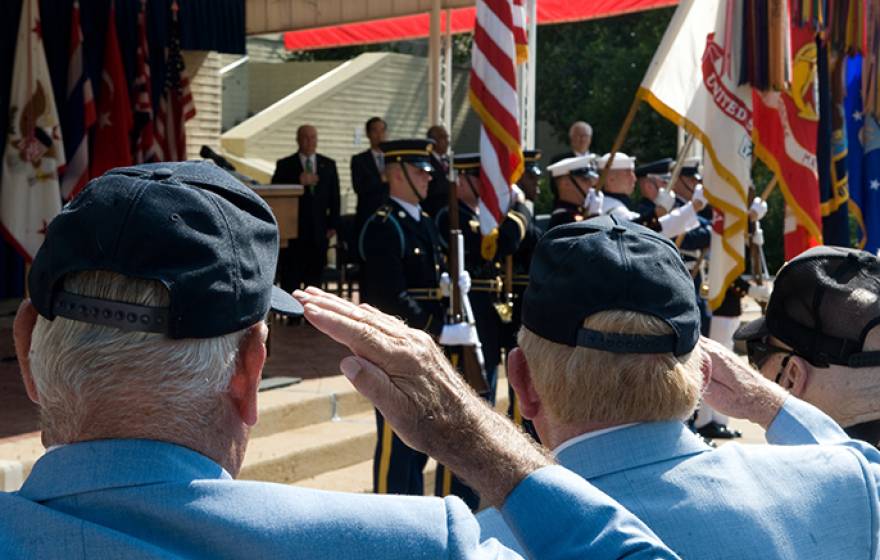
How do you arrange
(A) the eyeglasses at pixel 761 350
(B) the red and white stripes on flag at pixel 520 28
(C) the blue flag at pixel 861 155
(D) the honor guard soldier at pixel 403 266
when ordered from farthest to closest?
(C) the blue flag at pixel 861 155
(B) the red and white stripes on flag at pixel 520 28
(D) the honor guard soldier at pixel 403 266
(A) the eyeglasses at pixel 761 350

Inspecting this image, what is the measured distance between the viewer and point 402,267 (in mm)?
5941

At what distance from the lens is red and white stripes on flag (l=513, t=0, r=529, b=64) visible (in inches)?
285

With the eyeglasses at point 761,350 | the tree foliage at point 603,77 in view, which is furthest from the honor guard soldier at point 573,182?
the tree foliage at point 603,77

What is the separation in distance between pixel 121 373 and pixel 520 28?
6.31 metres

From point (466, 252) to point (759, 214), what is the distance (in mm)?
2645

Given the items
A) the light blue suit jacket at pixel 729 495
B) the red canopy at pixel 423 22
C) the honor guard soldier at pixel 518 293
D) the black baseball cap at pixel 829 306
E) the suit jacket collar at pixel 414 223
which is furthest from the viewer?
the red canopy at pixel 423 22

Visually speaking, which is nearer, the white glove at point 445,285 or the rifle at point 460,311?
the rifle at point 460,311

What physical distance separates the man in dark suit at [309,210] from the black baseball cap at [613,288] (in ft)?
29.6

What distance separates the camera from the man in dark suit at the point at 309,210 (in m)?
11.0

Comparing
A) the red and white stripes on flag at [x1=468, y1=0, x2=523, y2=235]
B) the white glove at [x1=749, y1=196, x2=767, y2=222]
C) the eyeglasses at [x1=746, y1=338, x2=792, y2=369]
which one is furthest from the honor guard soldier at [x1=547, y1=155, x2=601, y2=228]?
the eyeglasses at [x1=746, y1=338, x2=792, y2=369]

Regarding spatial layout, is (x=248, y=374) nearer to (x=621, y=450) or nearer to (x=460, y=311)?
(x=621, y=450)

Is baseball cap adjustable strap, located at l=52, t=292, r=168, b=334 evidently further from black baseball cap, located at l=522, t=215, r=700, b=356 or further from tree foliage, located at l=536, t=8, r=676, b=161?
tree foliage, located at l=536, t=8, r=676, b=161

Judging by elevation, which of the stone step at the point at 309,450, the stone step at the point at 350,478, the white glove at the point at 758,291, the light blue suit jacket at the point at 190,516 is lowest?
the stone step at the point at 350,478

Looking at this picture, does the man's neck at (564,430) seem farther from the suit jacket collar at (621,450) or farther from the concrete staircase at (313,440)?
the concrete staircase at (313,440)
